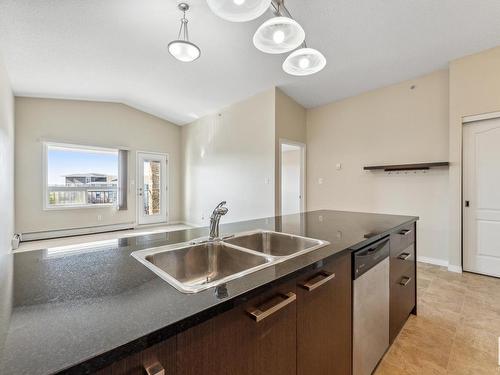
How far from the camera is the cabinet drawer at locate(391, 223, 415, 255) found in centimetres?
166

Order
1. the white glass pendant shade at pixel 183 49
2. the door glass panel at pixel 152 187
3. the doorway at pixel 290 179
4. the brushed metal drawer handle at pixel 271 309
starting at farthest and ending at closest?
1. the door glass panel at pixel 152 187
2. the doorway at pixel 290 179
3. the white glass pendant shade at pixel 183 49
4. the brushed metal drawer handle at pixel 271 309

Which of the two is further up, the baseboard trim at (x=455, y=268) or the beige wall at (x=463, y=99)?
the beige wall at (x=463, y=99)

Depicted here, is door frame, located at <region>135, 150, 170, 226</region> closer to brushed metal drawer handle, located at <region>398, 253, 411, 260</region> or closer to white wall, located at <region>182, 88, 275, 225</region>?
white wall, located at <region>182, 88, 275, 225</region>

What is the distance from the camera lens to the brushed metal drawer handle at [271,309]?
709 mm

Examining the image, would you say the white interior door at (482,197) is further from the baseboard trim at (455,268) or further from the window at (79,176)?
the window at (79,176)

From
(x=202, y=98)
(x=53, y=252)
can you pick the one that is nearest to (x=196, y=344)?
(x=53, y=252)

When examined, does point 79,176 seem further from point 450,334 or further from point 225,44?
point 450,334

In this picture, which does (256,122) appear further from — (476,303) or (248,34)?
(476,303)

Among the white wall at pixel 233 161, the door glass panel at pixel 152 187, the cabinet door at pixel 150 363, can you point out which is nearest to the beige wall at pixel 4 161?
the door glass panel at pixel 152 187

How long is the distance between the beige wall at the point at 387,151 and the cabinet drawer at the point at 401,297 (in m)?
2.07

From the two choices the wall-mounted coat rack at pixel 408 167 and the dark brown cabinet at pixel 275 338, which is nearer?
the dark brown cabinet at pixel 275 338

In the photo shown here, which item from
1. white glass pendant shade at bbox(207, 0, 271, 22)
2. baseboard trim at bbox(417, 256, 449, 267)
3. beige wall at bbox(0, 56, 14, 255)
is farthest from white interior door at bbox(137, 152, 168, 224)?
baseboard trim at bbox(417, 256, 449, 267)

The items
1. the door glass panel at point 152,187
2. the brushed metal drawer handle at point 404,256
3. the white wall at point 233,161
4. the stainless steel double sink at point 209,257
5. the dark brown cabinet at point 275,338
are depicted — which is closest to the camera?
the dark brown cabinet at point 275,338

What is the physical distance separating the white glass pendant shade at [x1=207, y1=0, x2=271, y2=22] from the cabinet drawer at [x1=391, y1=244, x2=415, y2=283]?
1.77m
